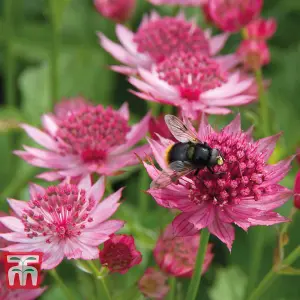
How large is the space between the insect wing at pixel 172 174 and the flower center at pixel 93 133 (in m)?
0.32

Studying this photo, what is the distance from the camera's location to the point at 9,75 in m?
2.11

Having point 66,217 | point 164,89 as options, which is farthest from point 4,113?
point 66,217

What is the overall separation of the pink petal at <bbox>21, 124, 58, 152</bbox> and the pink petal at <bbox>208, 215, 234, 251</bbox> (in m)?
0.46

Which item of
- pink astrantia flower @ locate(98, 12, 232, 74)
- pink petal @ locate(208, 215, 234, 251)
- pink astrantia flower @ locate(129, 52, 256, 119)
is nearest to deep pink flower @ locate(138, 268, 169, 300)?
pink petal @ locate(208, 215, 234, 251)

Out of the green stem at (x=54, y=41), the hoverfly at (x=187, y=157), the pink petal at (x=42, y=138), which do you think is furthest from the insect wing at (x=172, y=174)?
the green stem at (x=54, y=41)

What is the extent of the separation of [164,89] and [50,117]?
259mm

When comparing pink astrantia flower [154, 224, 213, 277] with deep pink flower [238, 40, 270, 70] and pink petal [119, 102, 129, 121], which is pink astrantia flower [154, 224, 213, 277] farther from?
deep pink flower [238, 40, 270, 70]

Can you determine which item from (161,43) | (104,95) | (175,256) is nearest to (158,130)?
(175,256)

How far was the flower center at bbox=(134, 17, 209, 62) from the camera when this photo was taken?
5.01 feet

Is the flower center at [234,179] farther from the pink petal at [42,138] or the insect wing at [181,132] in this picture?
the pink petal at [42,138]

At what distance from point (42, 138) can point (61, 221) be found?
1.02 ft

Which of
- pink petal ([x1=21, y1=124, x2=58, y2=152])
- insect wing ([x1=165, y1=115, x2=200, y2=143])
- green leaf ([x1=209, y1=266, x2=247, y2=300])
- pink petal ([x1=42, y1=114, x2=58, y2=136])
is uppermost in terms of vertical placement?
insect wing ([x1=165, y1=115, x2=200, y2=143])

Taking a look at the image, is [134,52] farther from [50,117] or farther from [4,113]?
[4,113]

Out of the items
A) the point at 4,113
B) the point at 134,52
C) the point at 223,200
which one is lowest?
the point at 4,113
